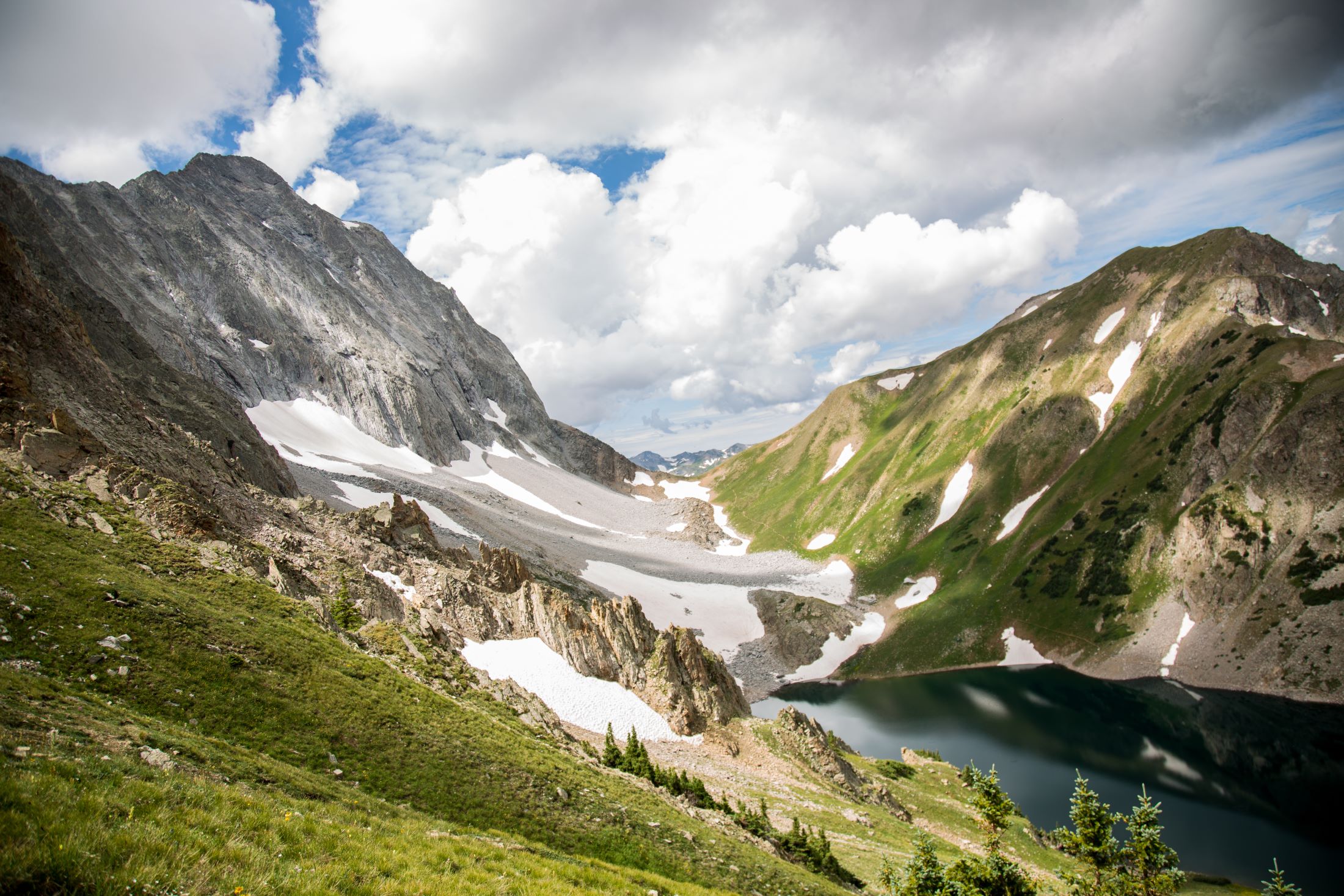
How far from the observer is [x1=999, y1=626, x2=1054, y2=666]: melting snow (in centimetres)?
8481

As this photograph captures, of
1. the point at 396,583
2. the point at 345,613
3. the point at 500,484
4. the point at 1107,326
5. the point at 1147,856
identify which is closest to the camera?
the point at 1147,856

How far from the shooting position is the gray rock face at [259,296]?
361 ft

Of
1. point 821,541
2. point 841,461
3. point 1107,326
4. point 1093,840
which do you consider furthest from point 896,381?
point 1093,840

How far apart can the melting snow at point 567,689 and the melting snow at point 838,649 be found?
57442 mm

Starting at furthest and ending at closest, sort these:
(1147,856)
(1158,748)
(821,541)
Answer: (821,541) < (1158,748) < (1147,856)

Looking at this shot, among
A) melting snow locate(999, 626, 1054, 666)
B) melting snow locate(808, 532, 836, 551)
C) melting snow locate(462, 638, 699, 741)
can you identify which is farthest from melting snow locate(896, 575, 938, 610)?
melting snow locate(462, 638, 699, 741)

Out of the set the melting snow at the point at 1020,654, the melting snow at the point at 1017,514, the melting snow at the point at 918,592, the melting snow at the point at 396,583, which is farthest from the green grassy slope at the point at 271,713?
the melting snow at the point at 1017,514

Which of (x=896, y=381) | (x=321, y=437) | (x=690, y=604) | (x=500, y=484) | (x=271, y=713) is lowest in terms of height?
(x=271, y=713)

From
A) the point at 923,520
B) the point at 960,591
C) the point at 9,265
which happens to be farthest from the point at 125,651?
the point at 923,520

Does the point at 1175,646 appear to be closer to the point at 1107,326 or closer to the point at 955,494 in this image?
the point at 955,494

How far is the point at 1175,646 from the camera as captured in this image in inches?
2881

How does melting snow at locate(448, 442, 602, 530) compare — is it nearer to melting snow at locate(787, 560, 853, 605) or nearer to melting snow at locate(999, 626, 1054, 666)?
melting snow at locate(787, 560, 853, 605)

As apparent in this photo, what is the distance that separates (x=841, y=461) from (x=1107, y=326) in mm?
71405

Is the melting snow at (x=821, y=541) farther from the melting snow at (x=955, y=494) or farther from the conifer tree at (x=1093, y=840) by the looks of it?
the conifer tree at (x=1093, y=840)
